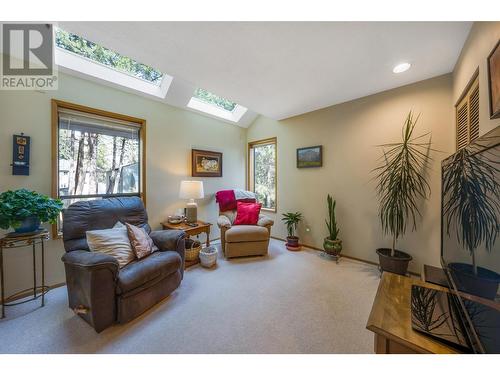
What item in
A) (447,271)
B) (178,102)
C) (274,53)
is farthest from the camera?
(178,102)

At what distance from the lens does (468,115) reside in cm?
160

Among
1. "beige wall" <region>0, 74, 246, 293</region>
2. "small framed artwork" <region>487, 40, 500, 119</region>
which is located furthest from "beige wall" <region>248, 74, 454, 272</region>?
"small framed artwork" <region>487, 40, 500, 119</region>

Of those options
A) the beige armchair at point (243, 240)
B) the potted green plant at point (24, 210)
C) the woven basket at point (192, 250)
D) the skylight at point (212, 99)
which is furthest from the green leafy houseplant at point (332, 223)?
the potted green plant at point (24, 210)

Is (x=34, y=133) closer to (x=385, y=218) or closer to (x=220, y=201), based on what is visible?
(x=220, y=201)

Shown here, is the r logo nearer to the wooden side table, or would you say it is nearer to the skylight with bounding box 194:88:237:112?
the skylight with bounding box 194:88:237:112

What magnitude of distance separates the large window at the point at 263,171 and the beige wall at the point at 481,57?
103 inches

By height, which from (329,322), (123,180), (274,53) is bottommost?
(329,322)

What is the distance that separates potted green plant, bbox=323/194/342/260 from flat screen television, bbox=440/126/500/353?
1584 millimetres

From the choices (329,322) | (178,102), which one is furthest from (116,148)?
(329,322)

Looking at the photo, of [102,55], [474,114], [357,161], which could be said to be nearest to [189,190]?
[102,55]

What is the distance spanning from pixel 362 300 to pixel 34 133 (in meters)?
3.76

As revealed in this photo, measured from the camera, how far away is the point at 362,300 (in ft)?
6.03

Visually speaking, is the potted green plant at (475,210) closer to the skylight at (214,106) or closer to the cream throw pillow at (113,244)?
the cream throw pillow at (113,244)

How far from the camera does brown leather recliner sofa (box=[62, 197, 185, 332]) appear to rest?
140cm
